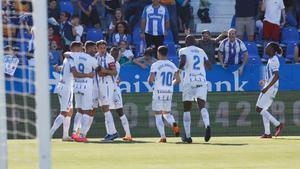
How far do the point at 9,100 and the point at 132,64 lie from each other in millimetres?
3372

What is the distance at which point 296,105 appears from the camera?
23.5m

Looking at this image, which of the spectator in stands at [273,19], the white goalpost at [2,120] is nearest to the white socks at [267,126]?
the spectator in stands at [273,19]

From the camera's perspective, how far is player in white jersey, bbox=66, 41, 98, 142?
63.7 feet

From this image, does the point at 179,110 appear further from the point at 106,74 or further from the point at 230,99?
the point at 106,74

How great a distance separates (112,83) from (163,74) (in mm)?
1259

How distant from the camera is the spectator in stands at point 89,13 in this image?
26209mm

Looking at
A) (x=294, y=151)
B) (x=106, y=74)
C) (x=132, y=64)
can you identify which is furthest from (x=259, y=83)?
(x=294, y=151)

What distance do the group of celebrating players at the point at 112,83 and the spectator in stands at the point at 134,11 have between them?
215 inches

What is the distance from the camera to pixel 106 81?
20.3 meters

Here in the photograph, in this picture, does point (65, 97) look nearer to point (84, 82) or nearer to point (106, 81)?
point (84, 82)

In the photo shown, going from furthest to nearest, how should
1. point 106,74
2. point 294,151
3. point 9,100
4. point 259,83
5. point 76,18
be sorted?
point 76,18 < point 259,83 < point 9,100 < point 106,74 < point 294,151

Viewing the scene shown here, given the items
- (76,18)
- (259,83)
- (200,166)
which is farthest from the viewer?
(76,18)

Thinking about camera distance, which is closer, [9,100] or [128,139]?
[128,139]

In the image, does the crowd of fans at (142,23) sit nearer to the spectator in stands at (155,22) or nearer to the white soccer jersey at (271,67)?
the spectator in stands at (155,22)
